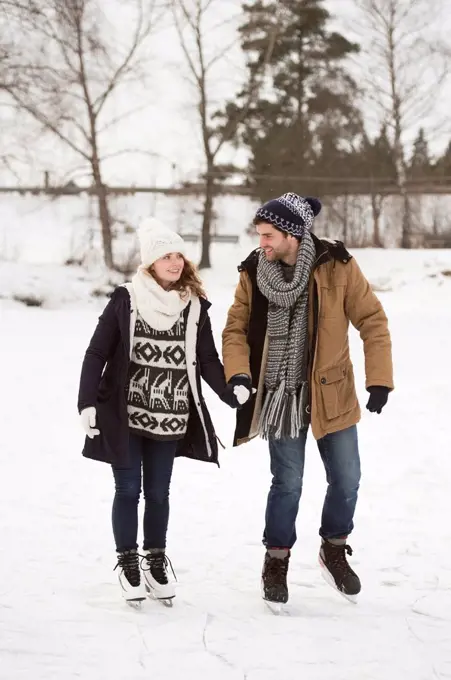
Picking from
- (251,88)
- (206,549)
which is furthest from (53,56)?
(206,549)

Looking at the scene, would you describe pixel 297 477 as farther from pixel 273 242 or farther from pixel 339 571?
pixel 273 242

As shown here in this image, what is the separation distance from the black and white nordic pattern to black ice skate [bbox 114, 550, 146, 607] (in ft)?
1.84

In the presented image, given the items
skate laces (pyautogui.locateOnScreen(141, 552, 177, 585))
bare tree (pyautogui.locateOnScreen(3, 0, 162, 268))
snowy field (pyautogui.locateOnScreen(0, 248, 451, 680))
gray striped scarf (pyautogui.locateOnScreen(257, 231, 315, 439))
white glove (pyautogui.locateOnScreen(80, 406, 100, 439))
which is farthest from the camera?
bare tree (pyautogui.locateOnScreen(3, 0, 162, 268))

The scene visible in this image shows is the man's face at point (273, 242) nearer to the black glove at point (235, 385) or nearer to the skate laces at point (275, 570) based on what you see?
the black glove at point (235, 385)

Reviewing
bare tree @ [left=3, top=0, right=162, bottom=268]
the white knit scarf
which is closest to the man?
the white knit scarf

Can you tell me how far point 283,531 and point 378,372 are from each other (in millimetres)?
828

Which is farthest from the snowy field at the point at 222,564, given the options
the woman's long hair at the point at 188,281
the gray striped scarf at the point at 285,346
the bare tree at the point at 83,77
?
the bare tree at the point at 83,77

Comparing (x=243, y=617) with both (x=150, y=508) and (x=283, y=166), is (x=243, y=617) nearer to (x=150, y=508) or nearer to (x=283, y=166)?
(x=150, y=508)

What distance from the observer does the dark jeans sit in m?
3.69

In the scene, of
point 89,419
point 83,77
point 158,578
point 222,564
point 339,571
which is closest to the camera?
point 89,419

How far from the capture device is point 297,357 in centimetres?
375

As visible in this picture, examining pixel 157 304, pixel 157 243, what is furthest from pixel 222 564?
pixel 157 243

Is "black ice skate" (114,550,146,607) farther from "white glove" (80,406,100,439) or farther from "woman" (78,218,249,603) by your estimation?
"white glove" (80,406,100,439)

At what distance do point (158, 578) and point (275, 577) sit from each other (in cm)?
52
